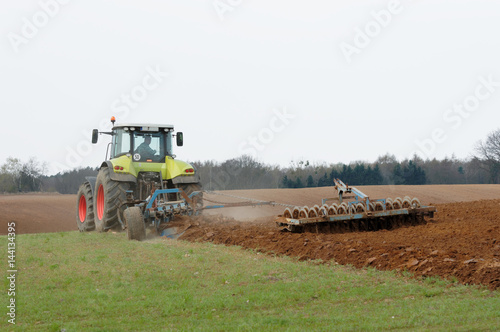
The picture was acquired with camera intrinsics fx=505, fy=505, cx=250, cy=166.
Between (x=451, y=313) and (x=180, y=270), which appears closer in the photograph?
(x=451, y=313)

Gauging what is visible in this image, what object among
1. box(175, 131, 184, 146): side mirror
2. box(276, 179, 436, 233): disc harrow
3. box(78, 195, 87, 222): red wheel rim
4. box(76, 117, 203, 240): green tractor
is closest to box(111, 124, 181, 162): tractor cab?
box(76, 117, 203, 240): green tractor

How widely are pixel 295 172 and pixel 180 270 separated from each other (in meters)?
39.0

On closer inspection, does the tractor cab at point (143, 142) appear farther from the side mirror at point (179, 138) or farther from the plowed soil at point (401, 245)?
the plowed soil at point (401, 245)

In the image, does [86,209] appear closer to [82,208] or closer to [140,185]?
[82,208]

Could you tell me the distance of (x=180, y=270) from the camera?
708 cm

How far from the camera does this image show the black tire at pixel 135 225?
10.3 metres

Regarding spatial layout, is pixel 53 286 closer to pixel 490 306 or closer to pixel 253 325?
pixel 253 325

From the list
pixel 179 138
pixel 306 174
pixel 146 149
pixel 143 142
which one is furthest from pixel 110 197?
pixel 306 174

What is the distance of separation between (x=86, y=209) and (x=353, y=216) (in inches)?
283

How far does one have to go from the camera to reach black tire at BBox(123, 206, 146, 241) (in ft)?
33.9

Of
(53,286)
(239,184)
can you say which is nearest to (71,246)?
(53,286)

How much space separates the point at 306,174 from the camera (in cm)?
4547

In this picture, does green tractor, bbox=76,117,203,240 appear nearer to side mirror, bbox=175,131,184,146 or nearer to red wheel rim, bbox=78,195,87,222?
side mirror, bbox=175,131,184,146

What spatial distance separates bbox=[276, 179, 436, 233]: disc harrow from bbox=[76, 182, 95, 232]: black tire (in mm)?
5389
